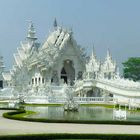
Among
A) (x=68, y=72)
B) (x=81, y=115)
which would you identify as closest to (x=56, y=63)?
(x=68, y=72)

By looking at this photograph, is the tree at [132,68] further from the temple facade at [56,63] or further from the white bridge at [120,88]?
the white bridge at [120,88]

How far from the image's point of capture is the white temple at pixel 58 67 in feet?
157

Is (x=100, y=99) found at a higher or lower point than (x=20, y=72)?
lower

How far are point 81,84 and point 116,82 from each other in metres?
8.56

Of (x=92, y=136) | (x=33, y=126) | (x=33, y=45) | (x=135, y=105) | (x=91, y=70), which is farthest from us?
(x=33, y=45)

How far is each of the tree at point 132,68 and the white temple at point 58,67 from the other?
13894 millimetres

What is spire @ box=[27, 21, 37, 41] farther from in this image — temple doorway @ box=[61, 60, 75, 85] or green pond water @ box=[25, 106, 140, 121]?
green pond water @ box=[25, 106, 140, 121]

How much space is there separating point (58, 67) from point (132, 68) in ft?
59.7

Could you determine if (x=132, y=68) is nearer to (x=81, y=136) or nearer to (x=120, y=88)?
(x=120, y=88)

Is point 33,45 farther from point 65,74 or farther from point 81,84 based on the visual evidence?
point 81,84

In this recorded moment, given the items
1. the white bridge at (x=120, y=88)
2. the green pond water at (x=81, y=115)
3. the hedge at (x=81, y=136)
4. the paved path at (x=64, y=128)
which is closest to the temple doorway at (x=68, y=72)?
the white bridge at (x=120, y=88)

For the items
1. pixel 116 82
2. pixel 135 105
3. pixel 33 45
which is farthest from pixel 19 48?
pixel 135 105

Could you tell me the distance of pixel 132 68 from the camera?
68250mm

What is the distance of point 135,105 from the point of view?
32969 mm
